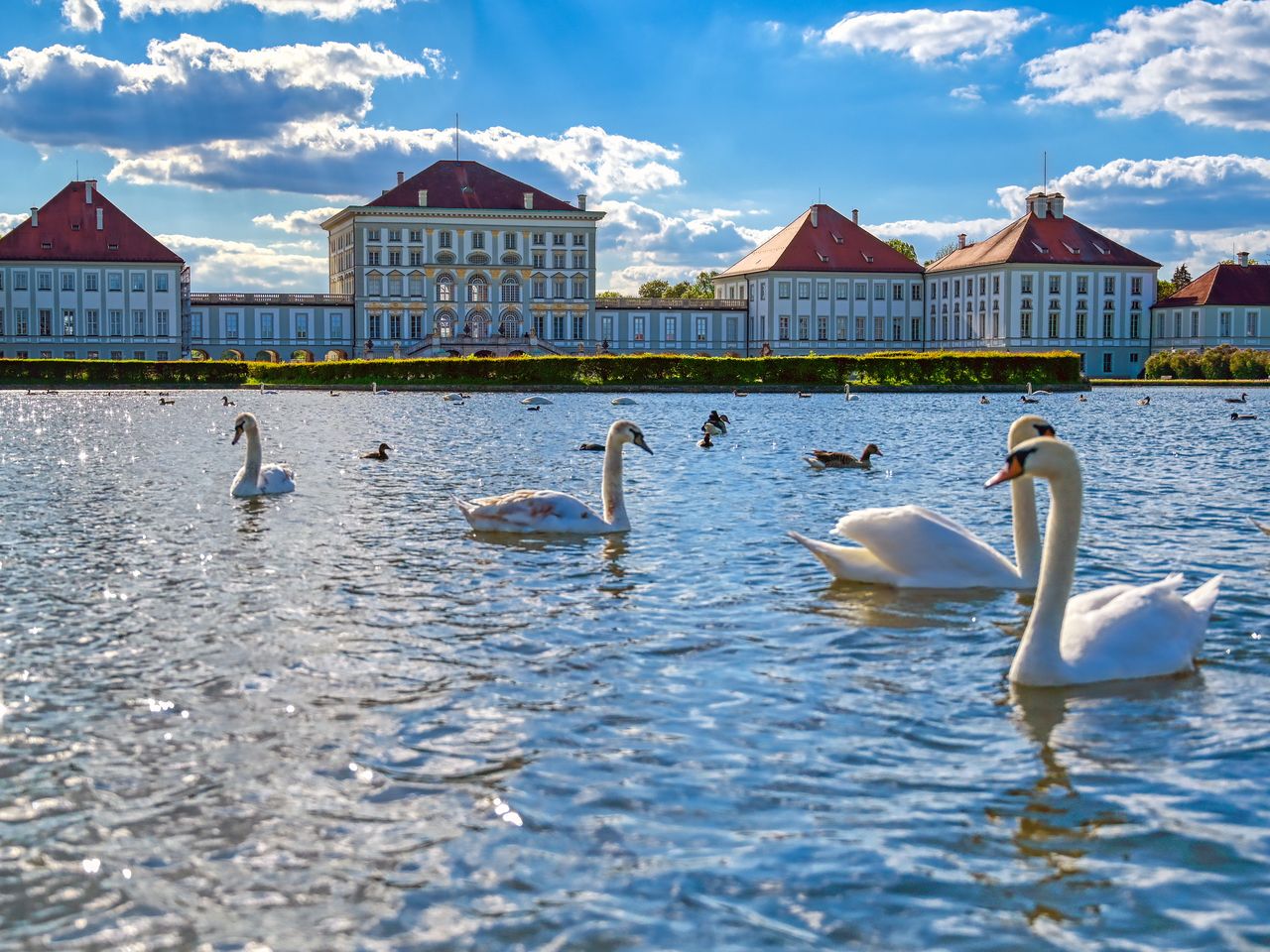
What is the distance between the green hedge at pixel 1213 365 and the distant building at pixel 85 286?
220 ft

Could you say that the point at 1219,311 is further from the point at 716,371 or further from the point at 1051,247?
the point at 716,371

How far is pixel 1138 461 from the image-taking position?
22.5m

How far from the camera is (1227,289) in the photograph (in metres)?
107

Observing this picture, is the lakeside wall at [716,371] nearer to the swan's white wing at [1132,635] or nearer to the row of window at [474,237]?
the row of window at [474,237]

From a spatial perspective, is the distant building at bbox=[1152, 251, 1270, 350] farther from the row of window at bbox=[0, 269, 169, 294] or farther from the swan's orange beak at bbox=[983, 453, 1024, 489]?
the swan's orange beak at bbox=[983, 453, 1024, 489]

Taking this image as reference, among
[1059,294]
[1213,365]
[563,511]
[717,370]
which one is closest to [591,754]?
[563,511]

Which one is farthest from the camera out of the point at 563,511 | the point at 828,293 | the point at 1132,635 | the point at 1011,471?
the point at 828,293

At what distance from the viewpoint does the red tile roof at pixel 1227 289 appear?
106625mm

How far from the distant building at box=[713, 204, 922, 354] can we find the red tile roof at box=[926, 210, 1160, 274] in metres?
6.24

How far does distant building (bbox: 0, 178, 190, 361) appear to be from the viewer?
9956cm

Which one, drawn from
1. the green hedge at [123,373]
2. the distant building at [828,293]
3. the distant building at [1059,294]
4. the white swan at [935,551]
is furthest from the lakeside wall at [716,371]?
the white swan at [935,551]

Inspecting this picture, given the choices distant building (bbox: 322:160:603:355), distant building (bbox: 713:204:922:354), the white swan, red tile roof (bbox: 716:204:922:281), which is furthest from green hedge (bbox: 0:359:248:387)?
the white swan

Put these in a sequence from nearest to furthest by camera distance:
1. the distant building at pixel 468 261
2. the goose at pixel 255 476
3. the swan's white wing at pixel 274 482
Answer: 1. the goose at pixel 255 476
2. the swan's white wing at pixel 274 482
3. the distant building at pixel 468 261

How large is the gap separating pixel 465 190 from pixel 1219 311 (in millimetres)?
58466
